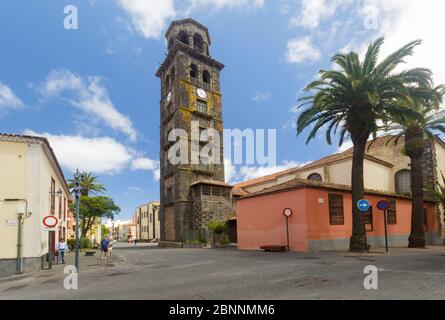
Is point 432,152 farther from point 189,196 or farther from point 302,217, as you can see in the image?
point 189,196

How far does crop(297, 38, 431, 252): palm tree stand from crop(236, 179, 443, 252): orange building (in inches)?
85.0

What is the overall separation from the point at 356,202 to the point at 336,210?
2825 millimetres

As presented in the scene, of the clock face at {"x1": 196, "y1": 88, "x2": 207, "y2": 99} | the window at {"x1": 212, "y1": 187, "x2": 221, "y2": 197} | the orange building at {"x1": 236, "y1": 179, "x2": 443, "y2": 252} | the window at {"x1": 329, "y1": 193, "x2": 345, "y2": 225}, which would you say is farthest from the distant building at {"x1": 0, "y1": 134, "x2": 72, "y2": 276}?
the clock face at {"x1": 196, "y1": 88, "x2": 207, "y2": 99}

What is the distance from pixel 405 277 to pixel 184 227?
3124 centimetres

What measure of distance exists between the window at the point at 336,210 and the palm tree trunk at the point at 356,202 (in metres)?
2.24

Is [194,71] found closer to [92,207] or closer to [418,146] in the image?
[92,207]

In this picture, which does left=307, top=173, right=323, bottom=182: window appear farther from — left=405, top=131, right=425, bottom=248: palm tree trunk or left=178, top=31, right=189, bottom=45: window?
left=178, top=31, right=189, bottom=45: window

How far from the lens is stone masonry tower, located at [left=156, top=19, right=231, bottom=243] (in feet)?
125

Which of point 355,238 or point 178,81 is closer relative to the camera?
point 355,238

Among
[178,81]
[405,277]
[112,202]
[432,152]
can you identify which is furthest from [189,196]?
[405,277]

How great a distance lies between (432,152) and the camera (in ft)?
103

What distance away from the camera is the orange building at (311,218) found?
18781 millimetres

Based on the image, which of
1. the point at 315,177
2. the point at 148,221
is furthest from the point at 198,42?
the point at 148,221

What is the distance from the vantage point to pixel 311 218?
734 inches
